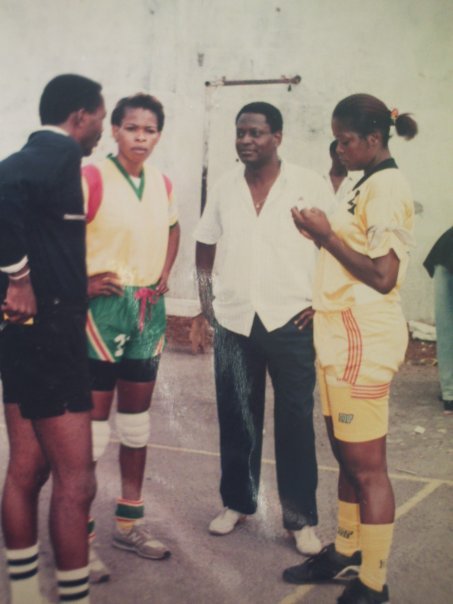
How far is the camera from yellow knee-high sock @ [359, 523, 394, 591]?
7.83ft

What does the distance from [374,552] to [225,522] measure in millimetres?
879

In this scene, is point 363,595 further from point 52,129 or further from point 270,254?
point 52,129

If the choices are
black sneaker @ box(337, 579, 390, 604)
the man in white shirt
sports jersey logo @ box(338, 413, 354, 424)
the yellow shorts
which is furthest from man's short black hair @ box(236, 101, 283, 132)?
black sneaker @ box(337, 579, 390, 604)

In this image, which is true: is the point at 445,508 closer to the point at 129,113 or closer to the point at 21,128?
the point at 129,113

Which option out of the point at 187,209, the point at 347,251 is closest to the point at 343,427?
the point at 347,251

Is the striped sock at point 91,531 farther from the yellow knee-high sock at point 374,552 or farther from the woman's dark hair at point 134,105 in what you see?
the woman's dark hair at point 134,105

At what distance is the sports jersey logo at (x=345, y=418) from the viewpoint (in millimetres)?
2418

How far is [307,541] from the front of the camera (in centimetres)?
297

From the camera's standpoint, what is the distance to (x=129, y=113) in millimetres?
2924

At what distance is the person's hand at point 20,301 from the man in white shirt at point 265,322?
1.12m

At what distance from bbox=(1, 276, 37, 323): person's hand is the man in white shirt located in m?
1.12

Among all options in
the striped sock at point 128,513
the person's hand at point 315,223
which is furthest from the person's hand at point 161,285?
the striped sock at point 128,513

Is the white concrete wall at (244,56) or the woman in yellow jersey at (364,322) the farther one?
the white concrete wall at (244,56)

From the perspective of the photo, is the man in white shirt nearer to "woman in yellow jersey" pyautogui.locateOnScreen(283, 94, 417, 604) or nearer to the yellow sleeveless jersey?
the yellow sleeveless jersey
